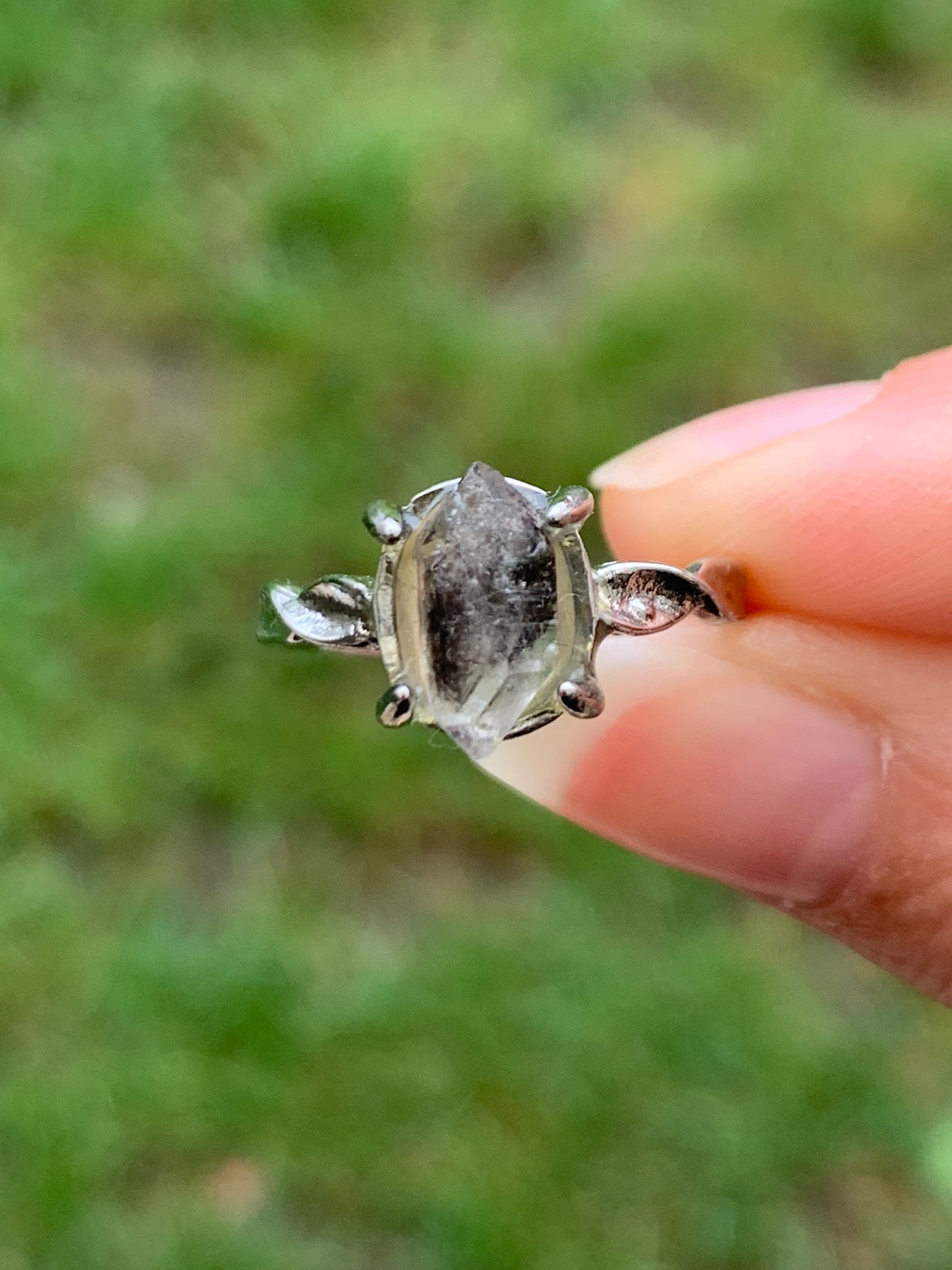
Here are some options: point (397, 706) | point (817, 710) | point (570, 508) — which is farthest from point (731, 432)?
point (397, 706)

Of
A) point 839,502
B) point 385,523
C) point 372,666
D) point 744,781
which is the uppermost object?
point 385,523

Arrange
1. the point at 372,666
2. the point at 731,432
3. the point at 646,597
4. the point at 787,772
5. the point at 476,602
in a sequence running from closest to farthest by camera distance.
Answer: the point at 476,602 → the point at 646,597 → the point at 787,772 → the point at 731,432 → the point at 372,666

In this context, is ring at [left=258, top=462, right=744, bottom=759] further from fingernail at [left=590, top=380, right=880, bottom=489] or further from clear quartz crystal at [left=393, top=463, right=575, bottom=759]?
fingernail at [left=590, top=380, right=880, bottom=489]

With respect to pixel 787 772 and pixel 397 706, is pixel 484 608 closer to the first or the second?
pixel 397 706

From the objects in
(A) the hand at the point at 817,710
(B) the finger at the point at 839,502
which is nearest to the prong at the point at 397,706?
(A) the hand at the point at 817,710

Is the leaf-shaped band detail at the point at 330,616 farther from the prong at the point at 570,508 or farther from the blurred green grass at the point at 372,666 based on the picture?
the blurred green grass at the point at 372,666

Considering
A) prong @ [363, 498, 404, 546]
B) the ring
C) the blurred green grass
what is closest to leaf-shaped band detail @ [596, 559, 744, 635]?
the ring
